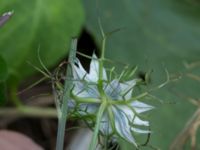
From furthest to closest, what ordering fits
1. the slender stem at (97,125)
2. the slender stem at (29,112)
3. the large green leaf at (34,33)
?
1. the slender stem at (29,112)
2. the large green leaf at (34,33)
3. the slender stem at (97,125)

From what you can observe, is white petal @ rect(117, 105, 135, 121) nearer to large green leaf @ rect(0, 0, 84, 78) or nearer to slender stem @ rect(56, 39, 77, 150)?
slender stem @ rect(56, 39, 77, 150)

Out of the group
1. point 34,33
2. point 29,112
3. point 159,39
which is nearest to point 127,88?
point 34,33

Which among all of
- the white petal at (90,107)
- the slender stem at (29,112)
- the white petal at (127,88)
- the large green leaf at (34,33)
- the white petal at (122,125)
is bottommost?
the slender stem at (29,112)


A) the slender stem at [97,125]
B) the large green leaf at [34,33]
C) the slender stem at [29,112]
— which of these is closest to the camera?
the slender stem at [97,125]

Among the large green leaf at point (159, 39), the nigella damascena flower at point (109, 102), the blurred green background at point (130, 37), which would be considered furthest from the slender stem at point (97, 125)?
the large green leaf at point (159, 39)

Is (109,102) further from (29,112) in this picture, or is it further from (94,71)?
(29,112)

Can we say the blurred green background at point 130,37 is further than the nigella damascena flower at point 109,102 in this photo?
Yes

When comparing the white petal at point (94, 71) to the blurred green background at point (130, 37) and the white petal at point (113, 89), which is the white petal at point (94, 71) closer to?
the white petal at point (113, 89)
